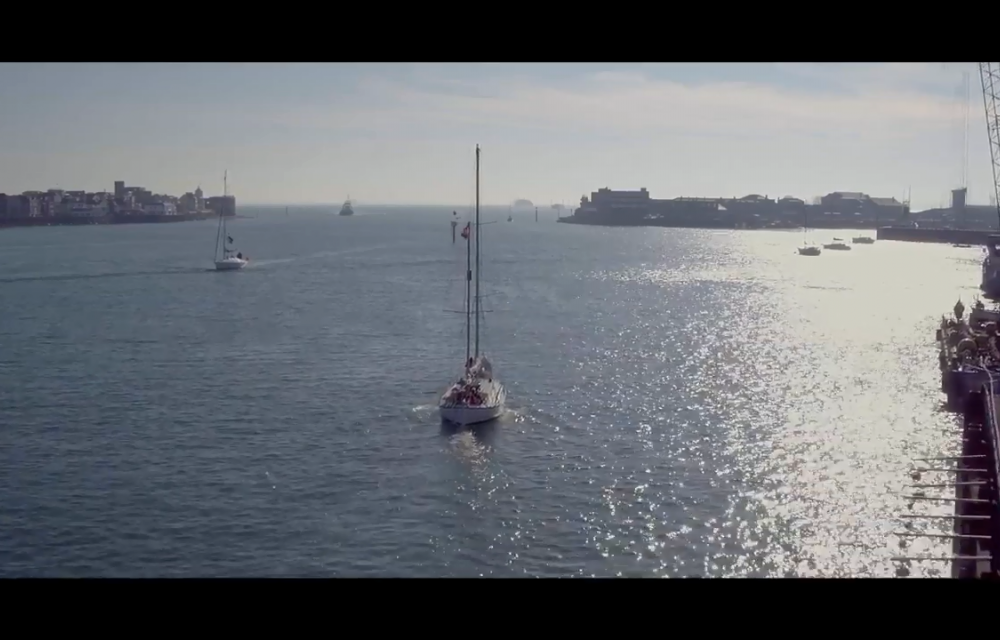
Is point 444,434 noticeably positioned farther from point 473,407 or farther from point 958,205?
point 958,205

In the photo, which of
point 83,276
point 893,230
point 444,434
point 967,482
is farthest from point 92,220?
point 967,482

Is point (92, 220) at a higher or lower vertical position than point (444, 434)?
higher

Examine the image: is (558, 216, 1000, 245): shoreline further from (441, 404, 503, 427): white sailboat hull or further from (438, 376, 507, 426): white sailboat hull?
(441, 404, 503, 427): white sailboat hull

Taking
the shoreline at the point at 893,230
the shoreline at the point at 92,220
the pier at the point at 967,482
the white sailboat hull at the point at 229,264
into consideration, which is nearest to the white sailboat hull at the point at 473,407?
the pier at the point at 967,482

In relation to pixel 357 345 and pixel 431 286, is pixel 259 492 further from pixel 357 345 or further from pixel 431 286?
pixel 431 286

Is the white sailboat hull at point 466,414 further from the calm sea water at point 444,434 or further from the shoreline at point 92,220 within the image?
the shoreline at point 92,220

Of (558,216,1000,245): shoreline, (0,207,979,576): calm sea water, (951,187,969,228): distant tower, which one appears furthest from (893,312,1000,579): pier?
(951,187,969,228): distant tower
